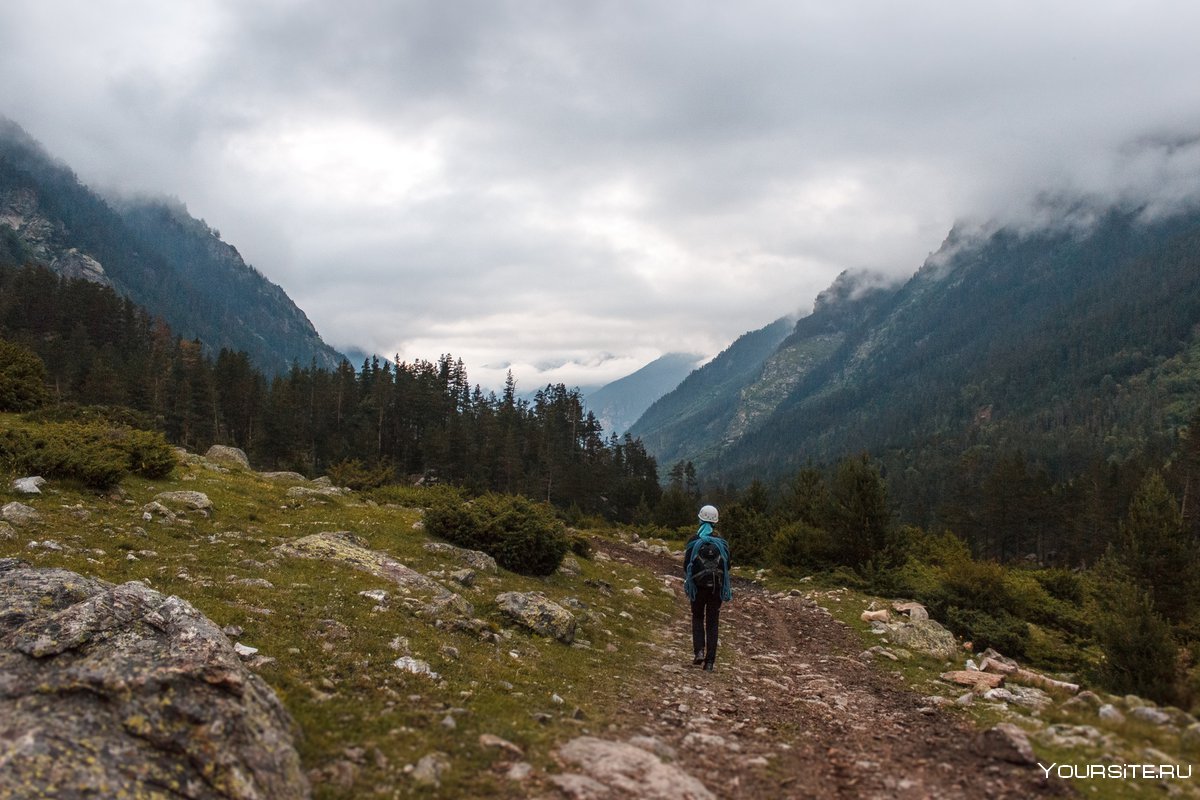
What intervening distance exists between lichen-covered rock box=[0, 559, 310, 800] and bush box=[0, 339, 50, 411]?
25756mm

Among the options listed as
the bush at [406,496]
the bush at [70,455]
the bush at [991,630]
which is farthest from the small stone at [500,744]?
the bush at [406,496]

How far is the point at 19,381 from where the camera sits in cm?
2641

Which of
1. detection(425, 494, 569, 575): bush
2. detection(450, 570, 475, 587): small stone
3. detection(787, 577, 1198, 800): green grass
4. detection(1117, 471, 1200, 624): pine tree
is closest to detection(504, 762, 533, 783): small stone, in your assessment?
detection(787, 577, 1198, 800): green grass

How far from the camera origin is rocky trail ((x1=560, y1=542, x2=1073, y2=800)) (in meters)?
7.15

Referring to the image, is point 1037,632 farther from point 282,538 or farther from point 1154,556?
point 282,538

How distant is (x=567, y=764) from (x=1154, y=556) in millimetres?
28633

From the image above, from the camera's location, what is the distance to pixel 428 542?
18.8m

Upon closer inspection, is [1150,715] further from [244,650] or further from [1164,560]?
[1164,560]

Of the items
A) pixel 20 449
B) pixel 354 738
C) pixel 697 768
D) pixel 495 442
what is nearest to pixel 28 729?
pixel 354 738

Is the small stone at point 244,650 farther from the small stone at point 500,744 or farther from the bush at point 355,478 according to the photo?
the bush at point 355,478

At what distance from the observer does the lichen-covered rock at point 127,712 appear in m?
4.67

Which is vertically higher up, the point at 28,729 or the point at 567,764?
the point at 28,729

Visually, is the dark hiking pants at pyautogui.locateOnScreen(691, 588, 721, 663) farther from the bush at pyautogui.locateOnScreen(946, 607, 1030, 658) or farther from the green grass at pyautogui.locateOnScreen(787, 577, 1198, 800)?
the bush at pyautogui.locateOnScreen(946, 607, 1030, 658)

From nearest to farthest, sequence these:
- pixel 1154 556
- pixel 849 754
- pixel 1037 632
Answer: pixel 849 754 → pixel 1037 632 → pixel 1154 556
